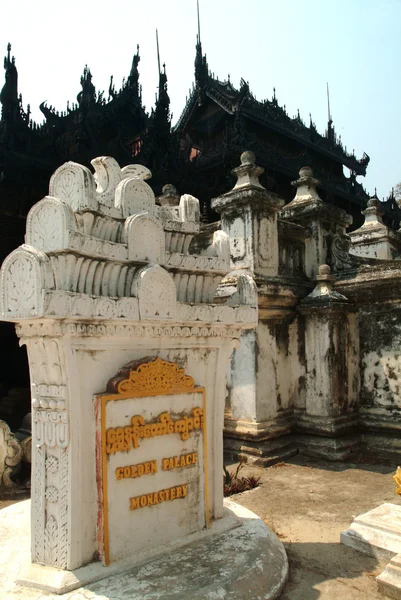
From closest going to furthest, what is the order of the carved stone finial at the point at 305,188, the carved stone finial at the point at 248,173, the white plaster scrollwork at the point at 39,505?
1. the white plaster scrollwork at the point at 39,505
2. the carved stone finial at the point at 248,173
3. the carved stone finial at the point at 305,188

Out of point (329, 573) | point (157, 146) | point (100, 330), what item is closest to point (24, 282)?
point (100, 330)

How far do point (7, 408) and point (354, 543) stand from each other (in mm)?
8339

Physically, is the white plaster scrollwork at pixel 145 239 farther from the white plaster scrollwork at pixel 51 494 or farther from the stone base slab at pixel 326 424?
the stone base slab at pixel 326 424

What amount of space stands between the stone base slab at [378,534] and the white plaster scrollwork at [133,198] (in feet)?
10.3

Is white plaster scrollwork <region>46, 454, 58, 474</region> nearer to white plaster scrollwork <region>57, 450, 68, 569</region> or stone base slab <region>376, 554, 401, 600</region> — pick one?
white plaster scrollwork <region>57, 450, 68, 569</region>

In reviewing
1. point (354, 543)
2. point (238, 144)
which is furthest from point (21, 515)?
point (238, 144)

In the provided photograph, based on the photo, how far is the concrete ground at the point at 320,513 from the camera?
11.7 feet

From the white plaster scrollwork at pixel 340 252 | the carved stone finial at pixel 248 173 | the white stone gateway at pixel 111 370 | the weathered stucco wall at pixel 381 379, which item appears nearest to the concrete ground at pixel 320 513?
the weathered stucco wall at pixel 381 379

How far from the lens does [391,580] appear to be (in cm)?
343

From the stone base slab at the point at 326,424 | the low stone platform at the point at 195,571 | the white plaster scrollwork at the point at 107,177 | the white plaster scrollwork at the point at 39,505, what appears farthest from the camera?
the stone base slab at the point at 326,424

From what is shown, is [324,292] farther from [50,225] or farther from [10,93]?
[10,93]

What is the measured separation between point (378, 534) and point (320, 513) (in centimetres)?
106

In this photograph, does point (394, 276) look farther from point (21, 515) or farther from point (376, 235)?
point (21, 515)

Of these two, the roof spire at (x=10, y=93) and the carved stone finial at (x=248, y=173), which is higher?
the roof spire at (x=10, y=93)
